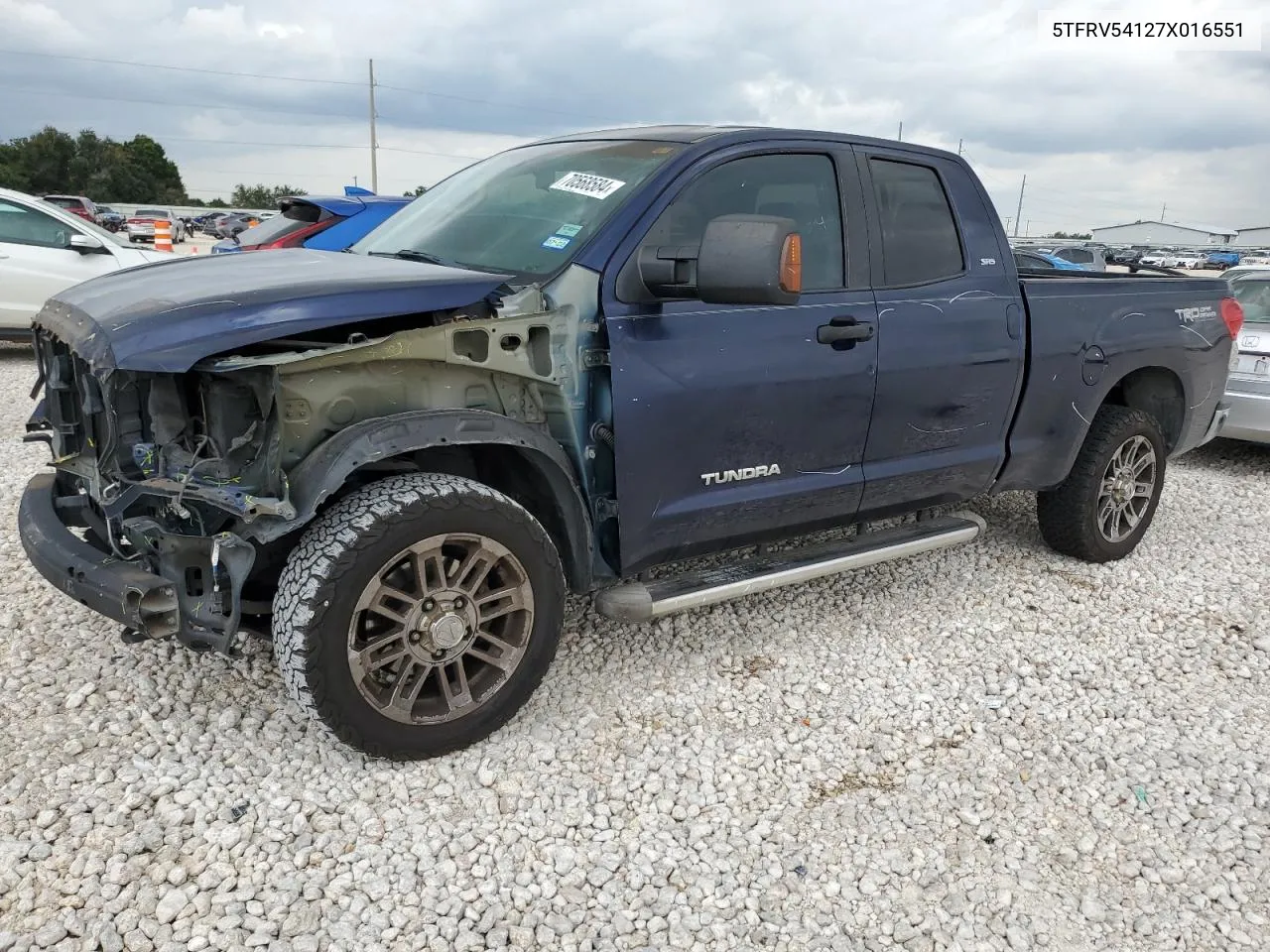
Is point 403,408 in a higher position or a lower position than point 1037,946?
higher

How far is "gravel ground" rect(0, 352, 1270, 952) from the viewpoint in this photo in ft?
7.93

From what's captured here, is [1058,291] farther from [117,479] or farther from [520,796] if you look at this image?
[117,479]

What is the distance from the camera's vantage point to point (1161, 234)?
85500 mm

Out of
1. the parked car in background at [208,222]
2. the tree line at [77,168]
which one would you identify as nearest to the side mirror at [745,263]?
the parked car in background at [208,222]

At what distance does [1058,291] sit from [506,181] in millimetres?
2491

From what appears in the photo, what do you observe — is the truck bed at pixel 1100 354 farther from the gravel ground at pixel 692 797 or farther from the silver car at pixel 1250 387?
the silver car at pixel 1250 387

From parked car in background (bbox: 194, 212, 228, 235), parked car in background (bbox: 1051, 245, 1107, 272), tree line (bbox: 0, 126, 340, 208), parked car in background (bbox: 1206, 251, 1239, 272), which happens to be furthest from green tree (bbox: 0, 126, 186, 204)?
parked car in background (bbox: 1206, 251, 1239, 272)

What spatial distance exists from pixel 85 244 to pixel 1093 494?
9.13 meters

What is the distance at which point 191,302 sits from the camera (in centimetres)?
262

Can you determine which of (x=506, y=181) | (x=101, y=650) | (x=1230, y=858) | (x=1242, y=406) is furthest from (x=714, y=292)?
(x=1242, y=406)

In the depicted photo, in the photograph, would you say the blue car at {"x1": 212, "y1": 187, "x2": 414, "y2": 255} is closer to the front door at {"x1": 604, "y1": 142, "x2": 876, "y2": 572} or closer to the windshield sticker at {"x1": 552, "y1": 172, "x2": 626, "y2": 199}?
the windshield sticker at {"x1": 552, "y1": 172, "x2": 626, "y2": 199}

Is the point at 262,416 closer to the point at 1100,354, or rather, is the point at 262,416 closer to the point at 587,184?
the point at 587,184

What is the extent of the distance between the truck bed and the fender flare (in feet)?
7.19

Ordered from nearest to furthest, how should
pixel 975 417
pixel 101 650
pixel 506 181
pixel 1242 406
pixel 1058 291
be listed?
1. pixel 101 650
2. pixel 506 181
3. pixel 975 417
4. pixel 1058 291
5. pixel 1242 406
